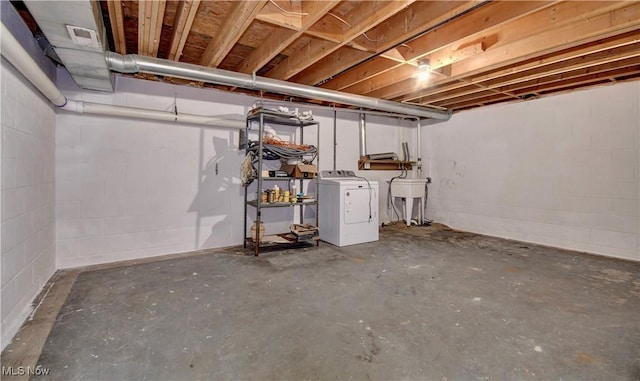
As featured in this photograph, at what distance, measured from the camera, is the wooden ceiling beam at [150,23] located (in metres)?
2.10

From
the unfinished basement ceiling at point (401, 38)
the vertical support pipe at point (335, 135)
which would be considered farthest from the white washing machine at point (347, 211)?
the unfinished basement ceiling at point (401, 38)

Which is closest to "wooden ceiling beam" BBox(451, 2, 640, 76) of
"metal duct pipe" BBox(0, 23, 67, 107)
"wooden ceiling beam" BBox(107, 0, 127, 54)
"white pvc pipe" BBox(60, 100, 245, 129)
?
"white pvc pipe" BBox(60, 100, 245, 129)

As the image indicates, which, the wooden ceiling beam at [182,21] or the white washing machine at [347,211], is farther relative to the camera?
the white washing machine at [347,211]

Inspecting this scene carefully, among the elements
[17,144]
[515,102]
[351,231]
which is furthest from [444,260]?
[17,144]

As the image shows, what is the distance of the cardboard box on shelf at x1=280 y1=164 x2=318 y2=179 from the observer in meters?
3.84

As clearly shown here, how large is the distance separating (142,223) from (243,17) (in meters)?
2.68

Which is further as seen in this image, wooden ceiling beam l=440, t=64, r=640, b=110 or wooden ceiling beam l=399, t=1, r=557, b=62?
wooden ceiling beam l=440, t=64, r=640, b=110

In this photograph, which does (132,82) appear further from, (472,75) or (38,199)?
(472,75)

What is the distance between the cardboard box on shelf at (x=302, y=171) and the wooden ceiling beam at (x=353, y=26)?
3.75 feet

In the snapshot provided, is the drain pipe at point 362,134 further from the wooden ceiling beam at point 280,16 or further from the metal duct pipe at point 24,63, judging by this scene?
the metal duct pipe at point 24,63

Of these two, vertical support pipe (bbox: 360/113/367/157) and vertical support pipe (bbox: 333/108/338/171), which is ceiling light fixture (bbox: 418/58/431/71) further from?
vertical support pipe (bbox: 360/113/367/157)

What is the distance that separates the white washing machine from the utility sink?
130 centimetres

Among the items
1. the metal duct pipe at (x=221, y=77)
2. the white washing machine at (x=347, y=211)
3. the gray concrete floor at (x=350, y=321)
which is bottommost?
the gray concrete floor at (x=350, y=321)

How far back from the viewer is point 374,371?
1521 mm
